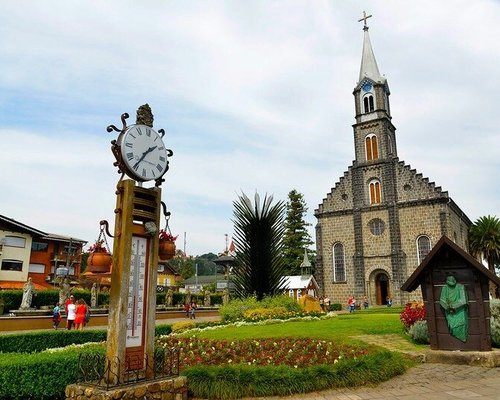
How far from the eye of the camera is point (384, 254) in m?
43.2

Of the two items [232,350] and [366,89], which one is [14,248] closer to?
[232,350]

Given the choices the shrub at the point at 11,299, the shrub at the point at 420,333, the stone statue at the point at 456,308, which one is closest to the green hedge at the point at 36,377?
the stone statue at the point at 456,308

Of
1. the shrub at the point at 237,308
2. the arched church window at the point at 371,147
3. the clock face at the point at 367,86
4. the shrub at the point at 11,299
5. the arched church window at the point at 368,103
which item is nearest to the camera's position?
the shrub at the point at 237,308

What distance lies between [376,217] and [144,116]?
40996mm

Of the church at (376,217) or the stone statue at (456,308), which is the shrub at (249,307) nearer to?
the stone statue at (456,308)

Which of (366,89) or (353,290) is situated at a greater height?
(366,89)

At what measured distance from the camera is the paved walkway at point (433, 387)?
7.05 m

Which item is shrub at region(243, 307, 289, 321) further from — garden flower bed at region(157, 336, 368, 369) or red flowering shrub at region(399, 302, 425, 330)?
garden flower bed at region(157, 336, 368, 369)

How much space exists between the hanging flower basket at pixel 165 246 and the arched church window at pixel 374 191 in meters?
41.3

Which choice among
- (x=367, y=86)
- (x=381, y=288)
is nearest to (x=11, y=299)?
(x=381, y=288)

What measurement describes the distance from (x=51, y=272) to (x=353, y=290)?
109 ft

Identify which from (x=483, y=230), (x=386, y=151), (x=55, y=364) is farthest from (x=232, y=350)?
(x=483, y=230)

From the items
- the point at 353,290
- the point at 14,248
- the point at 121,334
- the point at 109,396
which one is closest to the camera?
the point at 109,396

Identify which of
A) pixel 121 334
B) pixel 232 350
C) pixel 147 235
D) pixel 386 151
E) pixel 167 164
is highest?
pixel 386 151
